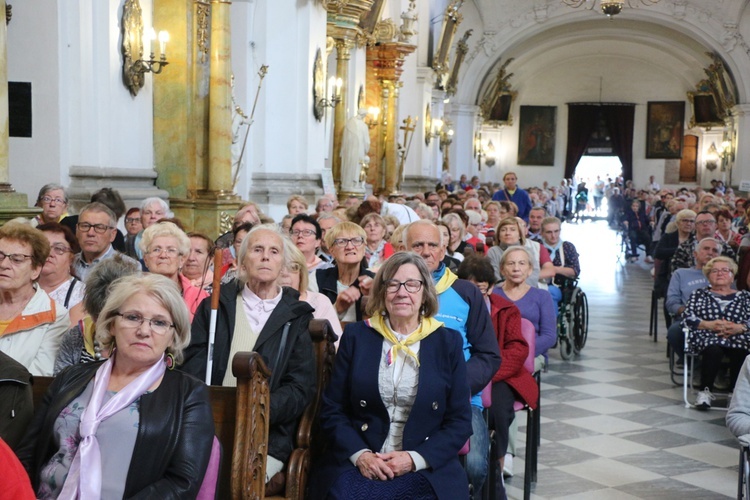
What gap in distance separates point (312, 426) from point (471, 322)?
1053 mm

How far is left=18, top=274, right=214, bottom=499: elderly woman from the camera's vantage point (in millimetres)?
3219

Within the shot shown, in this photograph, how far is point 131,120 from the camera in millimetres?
9414

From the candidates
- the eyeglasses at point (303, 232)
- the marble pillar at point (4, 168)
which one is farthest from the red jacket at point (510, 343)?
the marble pillar at point (4, 168)

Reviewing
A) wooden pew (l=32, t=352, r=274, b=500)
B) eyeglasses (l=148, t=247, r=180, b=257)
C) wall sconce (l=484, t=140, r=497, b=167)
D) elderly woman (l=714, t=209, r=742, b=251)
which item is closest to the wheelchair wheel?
elderly woman (l=714, t=209, r=742, b=251)

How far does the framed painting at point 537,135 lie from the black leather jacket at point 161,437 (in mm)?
41013

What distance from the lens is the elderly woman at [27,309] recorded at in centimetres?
432

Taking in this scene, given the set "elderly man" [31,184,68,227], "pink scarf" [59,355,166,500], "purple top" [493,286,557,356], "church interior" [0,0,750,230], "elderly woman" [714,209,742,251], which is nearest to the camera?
"pink scarf" [59,355,166,500]

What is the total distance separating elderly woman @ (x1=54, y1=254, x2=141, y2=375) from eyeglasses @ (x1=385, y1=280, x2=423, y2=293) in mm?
1090

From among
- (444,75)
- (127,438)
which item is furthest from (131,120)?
(444,75)

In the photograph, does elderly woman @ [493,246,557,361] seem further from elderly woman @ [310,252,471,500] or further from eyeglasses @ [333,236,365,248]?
elderly woman @ [310,252,471,500]

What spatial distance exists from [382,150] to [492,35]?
1365 centimetres

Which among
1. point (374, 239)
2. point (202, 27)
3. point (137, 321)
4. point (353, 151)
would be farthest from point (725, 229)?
point (137, 321)

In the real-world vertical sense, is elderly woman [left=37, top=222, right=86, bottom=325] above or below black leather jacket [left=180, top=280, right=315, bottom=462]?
above

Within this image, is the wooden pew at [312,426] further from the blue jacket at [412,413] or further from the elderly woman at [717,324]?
the elderly woman at [717,324]
